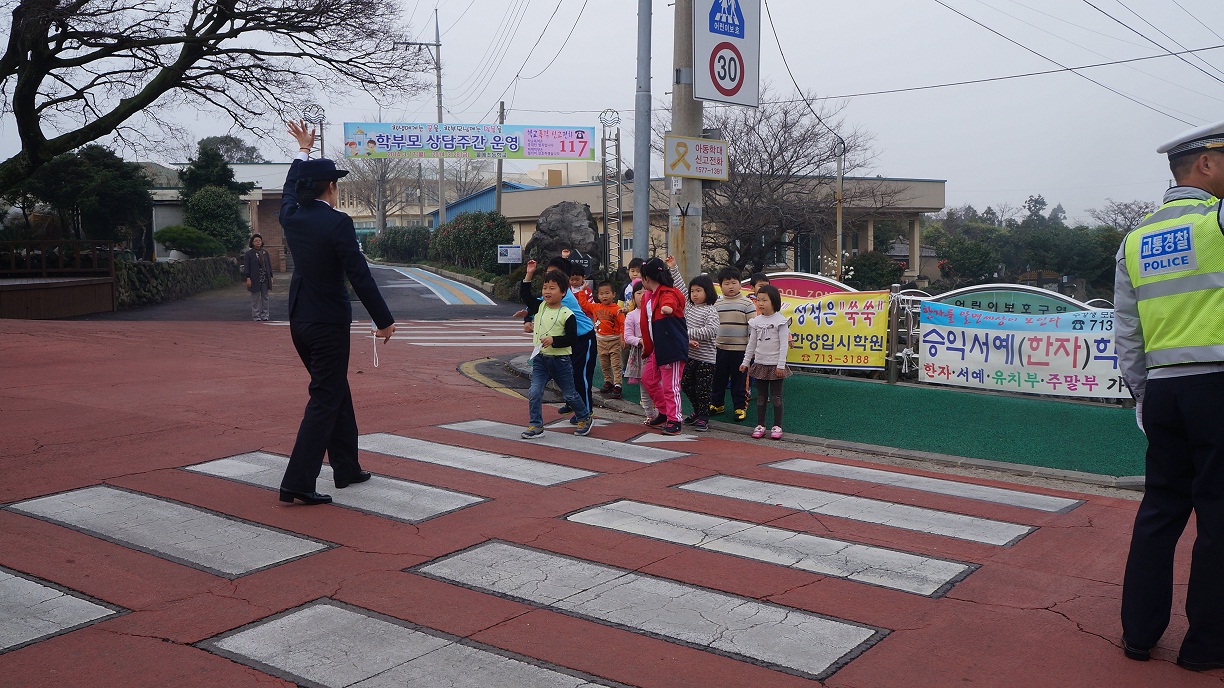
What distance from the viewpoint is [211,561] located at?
5258mm

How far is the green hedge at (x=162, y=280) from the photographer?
84.8 feet

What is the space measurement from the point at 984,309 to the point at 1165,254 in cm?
811

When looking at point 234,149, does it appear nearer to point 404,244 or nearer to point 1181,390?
point 404,244

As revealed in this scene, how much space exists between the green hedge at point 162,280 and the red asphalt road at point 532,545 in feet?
57.3

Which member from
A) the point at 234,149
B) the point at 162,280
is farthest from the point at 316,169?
the point at 234,149

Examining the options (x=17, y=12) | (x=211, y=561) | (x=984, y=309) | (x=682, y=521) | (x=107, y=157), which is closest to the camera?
(x=211, y=561)

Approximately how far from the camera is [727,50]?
12.4m

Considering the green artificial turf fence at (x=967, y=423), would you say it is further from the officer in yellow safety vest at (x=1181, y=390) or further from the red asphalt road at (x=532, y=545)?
the officer in yellow safety vest at (x=1181, y=390)

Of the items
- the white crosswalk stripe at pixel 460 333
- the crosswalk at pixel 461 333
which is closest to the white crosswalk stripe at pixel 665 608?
the crosswalk at pixel 461 333

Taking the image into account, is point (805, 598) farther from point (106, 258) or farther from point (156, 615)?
point (106, 258)

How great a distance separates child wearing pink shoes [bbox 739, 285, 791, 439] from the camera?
9500 millimetres

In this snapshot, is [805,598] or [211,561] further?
[211,561]

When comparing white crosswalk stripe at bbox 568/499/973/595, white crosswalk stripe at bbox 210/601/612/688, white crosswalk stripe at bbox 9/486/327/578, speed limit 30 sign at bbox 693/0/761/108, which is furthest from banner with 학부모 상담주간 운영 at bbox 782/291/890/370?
white crosswalk stripe at bbox 210/601/612/688

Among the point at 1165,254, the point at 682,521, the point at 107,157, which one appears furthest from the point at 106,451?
the point at 107,157
